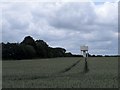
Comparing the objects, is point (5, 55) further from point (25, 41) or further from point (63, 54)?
point (63, 54)

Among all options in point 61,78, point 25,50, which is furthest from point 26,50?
point 61,78

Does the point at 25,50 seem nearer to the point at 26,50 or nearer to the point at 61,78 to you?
→ the point at 26,50

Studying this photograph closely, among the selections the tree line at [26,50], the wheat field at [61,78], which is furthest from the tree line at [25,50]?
the wheat field at [61,78]

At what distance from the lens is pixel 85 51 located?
39938mm

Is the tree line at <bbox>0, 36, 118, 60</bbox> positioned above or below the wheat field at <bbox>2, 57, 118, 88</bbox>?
above

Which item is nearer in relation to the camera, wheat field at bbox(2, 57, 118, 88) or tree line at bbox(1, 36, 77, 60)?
wheat field at bbox(2, 57, 118, 88)

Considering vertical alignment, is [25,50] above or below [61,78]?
above

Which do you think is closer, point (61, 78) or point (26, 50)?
point (61, 78)

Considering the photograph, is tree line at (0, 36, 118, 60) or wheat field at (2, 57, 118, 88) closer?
wheat field at (2, 57, 118, 88)

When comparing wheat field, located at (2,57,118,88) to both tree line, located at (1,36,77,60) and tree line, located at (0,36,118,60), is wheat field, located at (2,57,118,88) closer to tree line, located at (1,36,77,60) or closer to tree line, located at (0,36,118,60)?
tree line, located at (0,36,118,60)

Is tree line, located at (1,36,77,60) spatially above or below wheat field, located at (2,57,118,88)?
above

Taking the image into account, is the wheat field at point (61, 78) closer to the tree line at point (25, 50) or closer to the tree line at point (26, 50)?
the tree line at point (25, 50)

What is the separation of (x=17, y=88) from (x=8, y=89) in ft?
1.49

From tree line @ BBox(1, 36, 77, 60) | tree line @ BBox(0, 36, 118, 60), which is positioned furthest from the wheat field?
tree line @ BBox(1, 36, 77, 60)
